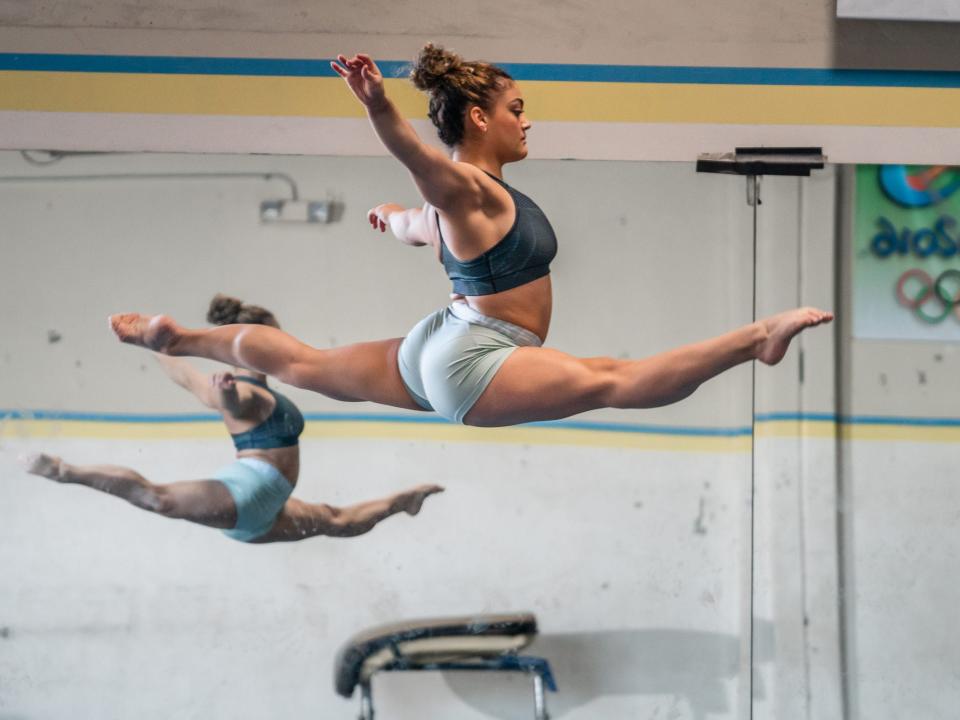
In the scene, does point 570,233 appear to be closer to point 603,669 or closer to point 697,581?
point 697,581

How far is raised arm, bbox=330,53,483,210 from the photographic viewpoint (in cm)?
189

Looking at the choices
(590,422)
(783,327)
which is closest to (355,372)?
(590,422)

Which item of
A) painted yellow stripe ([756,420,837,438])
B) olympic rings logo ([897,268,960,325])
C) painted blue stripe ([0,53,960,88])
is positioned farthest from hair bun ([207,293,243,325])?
olympic rings logo ([897,268,960,325])

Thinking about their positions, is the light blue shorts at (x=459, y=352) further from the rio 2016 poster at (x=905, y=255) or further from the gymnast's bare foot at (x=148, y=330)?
the rio 2016 poster at (x=905, y=255)

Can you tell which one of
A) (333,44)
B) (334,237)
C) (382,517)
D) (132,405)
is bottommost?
(382,517)

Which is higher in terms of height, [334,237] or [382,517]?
[334,237]

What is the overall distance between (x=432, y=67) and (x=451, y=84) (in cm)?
6

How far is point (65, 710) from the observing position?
279 cm

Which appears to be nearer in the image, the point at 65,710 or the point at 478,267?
the point at 478,267

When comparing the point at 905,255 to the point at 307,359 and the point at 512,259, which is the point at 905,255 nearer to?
the point at 512,259

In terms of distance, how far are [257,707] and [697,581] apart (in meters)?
1.20

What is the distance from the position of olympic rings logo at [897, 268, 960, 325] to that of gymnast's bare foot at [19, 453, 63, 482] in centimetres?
229

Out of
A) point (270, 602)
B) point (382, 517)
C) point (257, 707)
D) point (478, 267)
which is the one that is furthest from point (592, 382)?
point (257, 707)

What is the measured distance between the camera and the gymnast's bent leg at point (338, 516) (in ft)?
9.15
